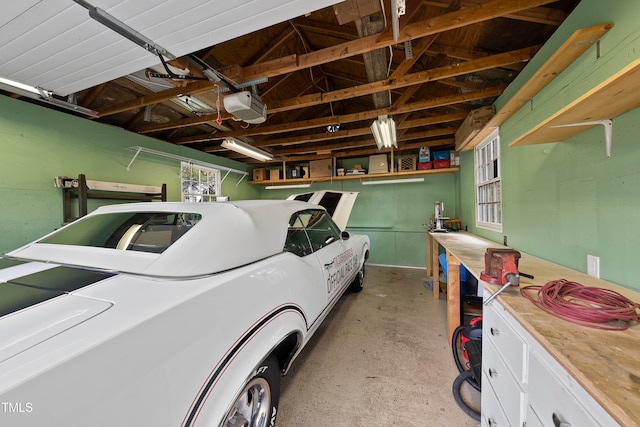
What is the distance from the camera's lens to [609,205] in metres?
1.30

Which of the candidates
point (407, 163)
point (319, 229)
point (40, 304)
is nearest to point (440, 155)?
point (407, 163)

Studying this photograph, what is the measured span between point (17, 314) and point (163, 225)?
936 millimetres

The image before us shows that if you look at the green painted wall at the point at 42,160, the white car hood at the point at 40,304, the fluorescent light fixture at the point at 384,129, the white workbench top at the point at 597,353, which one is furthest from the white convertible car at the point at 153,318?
the fluorescent light fixture at the point at 384,129

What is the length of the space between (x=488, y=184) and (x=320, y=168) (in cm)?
343

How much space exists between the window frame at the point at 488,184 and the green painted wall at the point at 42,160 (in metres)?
5.27

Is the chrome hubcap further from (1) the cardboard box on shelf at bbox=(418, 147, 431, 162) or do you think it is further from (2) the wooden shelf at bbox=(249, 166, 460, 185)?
(1) the cardboard box on shelf at bbox=(418, 147, 431, 162)

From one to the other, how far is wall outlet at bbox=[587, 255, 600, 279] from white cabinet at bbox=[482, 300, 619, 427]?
2.39ft

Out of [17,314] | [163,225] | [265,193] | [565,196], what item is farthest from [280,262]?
[265,193]

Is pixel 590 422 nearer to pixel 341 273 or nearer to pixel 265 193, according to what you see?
pixel 341 273

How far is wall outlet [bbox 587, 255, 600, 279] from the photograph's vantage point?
1.38 m

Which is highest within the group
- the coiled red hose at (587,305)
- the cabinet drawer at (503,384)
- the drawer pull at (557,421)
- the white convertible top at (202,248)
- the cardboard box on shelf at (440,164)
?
the cardboard box on shelf at (440,164)

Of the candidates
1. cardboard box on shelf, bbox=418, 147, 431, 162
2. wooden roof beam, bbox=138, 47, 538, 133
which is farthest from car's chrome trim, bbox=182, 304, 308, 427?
cardboard box on shelf, bbox=418, 147, 431, 162

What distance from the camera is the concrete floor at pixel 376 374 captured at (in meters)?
1.57

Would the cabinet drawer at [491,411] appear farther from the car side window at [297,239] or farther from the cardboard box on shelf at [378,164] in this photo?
the cardboard box on shelf at [378,164]
